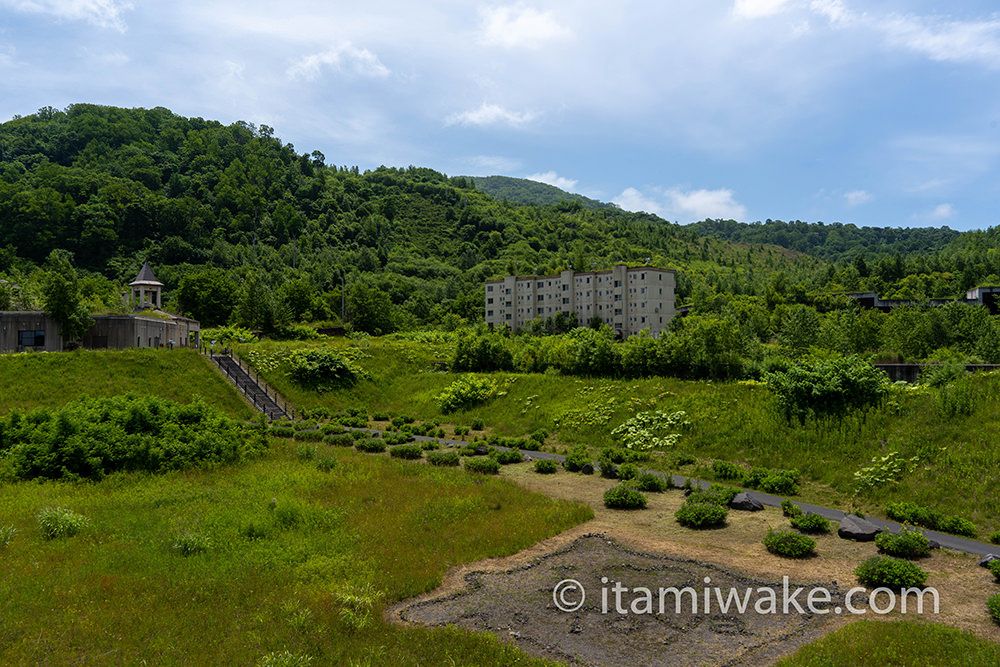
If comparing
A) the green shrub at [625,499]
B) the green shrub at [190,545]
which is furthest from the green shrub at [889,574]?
the green shrub at [190,545]

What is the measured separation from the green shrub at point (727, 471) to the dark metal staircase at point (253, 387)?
26539mm

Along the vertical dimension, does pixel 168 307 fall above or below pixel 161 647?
above

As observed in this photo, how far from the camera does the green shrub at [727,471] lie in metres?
22.1

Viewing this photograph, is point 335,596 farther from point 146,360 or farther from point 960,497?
point 146,360

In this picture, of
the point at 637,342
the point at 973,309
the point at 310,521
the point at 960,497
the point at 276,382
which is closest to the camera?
the point at 310,521

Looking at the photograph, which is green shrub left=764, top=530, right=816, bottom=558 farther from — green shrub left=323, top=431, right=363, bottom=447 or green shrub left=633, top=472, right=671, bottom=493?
green shrub left=323, top=431, right=363, bottom=447

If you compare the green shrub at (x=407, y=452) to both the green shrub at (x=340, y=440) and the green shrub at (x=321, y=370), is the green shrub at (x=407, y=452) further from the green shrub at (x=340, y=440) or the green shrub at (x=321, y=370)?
the green shrub at (x=321, y=370)

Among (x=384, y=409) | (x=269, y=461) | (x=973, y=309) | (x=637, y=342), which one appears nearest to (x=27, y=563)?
(x=269, y=461)

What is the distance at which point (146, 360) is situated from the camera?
3878cm

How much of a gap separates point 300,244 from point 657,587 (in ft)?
470

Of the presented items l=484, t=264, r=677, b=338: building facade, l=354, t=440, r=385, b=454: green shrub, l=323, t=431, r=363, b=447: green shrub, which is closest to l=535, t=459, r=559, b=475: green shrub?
l=354, t=440, r=385, b=454: green shrub

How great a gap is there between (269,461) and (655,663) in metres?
19.4

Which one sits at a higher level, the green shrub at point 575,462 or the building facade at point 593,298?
the building facade at point 593,298

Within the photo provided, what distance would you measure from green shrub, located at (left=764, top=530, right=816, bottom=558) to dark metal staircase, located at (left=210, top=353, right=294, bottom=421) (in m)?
30.4
